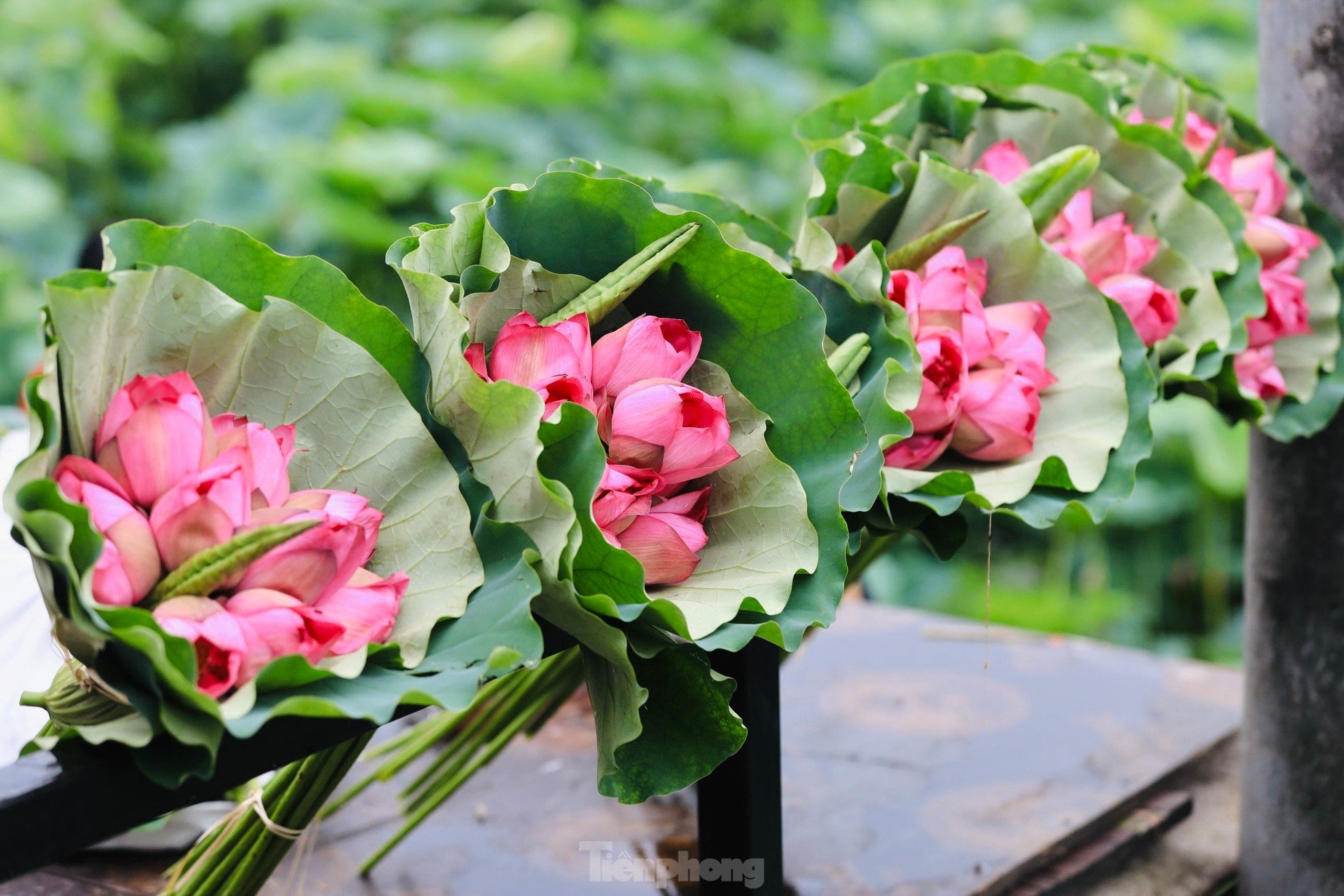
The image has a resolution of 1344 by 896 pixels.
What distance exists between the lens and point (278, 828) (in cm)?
51

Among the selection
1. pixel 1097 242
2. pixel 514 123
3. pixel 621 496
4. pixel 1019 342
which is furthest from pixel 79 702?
pixel 514 123

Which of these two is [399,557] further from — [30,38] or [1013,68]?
[30,38]

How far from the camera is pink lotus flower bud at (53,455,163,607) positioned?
327 millimetres

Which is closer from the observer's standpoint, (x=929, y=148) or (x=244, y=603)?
(x=244, y=603)

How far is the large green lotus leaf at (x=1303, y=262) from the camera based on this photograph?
0.71 meters

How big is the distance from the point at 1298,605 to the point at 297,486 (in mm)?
743

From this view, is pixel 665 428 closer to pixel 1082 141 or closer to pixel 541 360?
pixel 541 360

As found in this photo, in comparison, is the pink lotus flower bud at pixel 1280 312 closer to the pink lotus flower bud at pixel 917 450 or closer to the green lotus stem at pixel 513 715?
the pink lotus flower bud at pixel 917 450

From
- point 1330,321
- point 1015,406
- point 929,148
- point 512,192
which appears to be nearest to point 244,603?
point 512,192

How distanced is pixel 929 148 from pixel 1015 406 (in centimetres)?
18

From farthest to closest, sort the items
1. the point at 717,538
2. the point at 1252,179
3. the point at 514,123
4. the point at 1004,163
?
the point at 514,123 → the point at 1252,179 → the point at 1004,163 → the point at 717,538

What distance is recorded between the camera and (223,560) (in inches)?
13.1

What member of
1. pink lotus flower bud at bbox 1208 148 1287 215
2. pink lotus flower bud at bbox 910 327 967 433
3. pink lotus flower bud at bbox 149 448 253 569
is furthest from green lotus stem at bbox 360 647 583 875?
pink lotus flower bud at bbox 1208 148 1287 215

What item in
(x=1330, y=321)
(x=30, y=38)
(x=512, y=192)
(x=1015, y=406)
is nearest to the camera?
(x=512, y=192)
